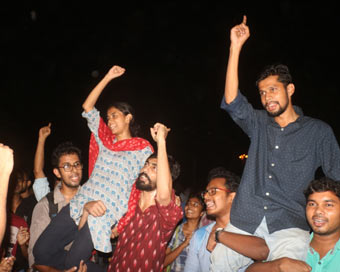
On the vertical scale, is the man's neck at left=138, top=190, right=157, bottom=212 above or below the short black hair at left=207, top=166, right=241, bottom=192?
below

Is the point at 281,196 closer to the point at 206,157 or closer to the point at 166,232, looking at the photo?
the point at 166,232

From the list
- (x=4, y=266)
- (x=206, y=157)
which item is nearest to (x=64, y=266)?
(x=4, y=266)

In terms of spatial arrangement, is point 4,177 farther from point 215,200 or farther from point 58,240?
point 215,200

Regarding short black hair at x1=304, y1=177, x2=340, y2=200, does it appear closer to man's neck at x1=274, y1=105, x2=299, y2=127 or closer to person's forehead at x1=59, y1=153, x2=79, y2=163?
man's neck at x1=274, y1=105, x2=299, y2=127

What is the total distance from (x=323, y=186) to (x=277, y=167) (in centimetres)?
40

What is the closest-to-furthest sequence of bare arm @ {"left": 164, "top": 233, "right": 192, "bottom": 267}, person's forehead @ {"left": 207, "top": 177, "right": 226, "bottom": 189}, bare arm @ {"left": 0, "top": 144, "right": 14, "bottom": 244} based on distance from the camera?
1. bare arm @ {"left": 0, "top": 144, "right": 14, "bottom": 244}
2. person's forehead @ {"left": 207, "top": 177, "right": 226, "bottom": 189}
3. bare arm @ {"left": 164, "top": 233, "right": 192, "bottom": 267}

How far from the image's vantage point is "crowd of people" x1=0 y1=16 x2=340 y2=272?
9.49 feet

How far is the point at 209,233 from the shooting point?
4004 millimetres

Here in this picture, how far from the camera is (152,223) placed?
3.49 m

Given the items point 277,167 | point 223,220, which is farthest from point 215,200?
point 277,167

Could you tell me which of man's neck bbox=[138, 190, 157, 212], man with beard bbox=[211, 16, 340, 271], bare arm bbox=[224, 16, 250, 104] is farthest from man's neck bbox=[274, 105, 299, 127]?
man's neck bbox=[138, 190, 157, 212]

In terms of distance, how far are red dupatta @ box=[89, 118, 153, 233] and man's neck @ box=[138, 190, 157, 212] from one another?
11 cm

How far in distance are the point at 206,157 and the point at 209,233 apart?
16.3 m

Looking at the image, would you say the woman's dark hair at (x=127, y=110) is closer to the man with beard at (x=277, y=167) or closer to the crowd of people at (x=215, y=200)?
the crowd of people at (x=215, y=200)
